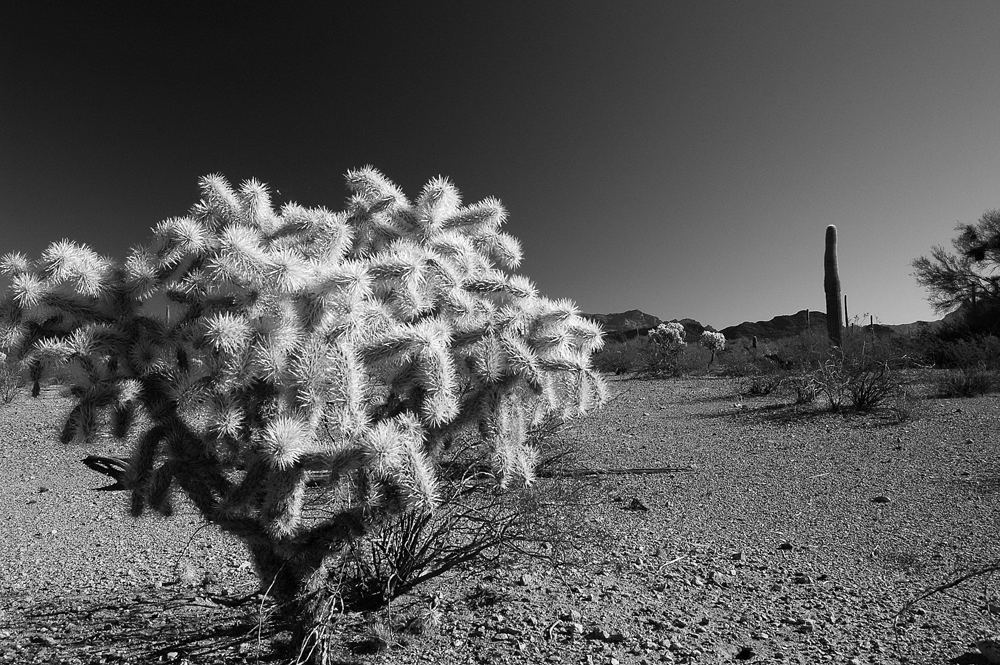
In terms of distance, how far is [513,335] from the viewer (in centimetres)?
212

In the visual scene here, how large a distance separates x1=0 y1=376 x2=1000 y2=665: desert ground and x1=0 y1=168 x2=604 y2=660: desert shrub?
41 cm

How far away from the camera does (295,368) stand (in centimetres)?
181

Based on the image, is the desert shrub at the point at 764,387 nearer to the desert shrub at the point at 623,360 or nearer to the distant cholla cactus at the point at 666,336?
the distant cholla cactus at the point at 666,336

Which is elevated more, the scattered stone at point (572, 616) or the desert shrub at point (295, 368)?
the desert shrub at point (295, 368)

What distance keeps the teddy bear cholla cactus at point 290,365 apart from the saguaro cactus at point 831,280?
53.6 feet

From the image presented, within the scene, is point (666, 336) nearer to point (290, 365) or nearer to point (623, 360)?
point (623, 360)

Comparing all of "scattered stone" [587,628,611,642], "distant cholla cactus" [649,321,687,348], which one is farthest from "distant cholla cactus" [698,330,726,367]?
"scattered stone" [587,628,611,642]

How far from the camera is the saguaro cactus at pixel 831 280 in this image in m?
16.1

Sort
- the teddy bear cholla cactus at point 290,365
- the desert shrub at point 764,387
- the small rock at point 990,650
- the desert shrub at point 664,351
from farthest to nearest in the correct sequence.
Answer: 1. the desert shrub at point 664,351
2. the desert shrub at point 764,387
3. the small rock at point 990,650
4. the teddy bear cholla cactus at point 290,365

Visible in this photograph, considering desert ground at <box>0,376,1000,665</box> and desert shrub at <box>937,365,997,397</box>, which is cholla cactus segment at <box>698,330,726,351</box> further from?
desert ground at <box>0,376,1000,665</box>

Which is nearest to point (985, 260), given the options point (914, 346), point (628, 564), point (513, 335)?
point (914, 346)

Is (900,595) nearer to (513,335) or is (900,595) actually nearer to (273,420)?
(513,335)

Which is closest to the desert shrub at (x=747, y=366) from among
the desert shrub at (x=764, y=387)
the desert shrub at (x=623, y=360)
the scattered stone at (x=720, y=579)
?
the desert shrub at (x=623, y=360)

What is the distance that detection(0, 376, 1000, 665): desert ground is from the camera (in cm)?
248
